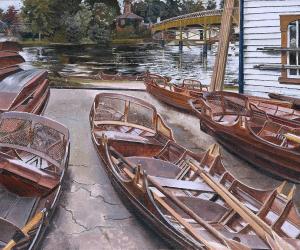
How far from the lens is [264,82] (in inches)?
504

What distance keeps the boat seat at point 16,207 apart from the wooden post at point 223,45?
877cm

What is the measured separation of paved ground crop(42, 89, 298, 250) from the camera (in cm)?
678

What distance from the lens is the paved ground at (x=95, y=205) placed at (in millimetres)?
6777

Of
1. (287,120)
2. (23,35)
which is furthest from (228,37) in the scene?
(23,35)

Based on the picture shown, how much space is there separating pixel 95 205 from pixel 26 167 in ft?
5.04

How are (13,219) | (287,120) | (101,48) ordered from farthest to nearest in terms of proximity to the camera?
(101,48), (287,120), (13,219)

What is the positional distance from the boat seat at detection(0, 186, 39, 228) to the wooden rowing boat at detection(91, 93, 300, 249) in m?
1.55

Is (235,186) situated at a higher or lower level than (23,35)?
lower

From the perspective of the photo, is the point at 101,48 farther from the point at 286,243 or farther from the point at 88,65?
the point at 286,243

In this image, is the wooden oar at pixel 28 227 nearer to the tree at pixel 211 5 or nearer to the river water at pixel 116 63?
the river water at pixel 116 63

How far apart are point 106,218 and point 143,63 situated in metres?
44.5

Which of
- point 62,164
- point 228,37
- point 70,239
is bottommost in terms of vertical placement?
point 70,239

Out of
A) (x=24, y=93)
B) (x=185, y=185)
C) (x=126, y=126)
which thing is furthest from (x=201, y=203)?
(x=24, y=93)

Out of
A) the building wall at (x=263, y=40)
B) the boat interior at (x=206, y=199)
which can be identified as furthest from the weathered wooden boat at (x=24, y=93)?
the building wall at (x=263, y=40)
